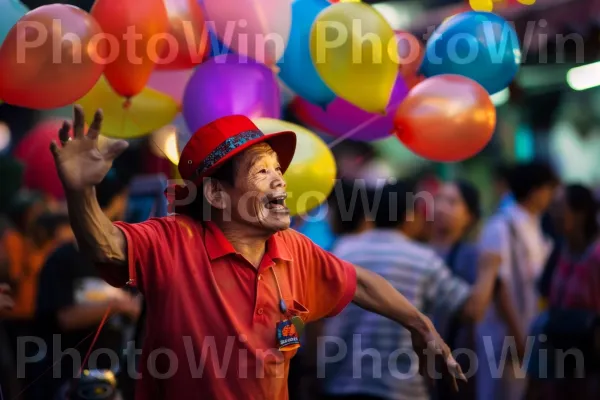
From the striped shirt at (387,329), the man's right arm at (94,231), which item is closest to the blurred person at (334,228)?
the striped shirt at (387,329)

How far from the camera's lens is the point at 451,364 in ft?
10.3

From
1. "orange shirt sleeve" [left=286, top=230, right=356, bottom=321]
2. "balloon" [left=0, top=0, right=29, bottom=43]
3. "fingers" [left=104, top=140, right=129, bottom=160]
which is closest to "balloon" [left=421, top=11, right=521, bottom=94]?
"orange shirt sleeve" [left=286, top=230, right=356, bottom=321]

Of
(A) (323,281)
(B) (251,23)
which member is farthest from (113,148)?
(B) (251,23)

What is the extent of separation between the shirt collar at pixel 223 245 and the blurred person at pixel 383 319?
4.84 ft

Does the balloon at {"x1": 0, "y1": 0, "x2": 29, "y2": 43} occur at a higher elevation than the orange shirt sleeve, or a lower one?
higher

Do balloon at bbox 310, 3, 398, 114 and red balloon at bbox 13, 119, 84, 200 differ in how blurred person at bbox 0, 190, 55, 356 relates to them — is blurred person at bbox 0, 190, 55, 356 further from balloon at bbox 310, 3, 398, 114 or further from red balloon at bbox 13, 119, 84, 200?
balloon at bbox 310, 3, 398, 114

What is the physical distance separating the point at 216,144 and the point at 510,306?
2.93m

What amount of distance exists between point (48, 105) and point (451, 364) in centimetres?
163

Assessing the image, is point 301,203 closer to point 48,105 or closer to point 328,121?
point 328,121

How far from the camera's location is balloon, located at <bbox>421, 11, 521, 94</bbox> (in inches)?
153

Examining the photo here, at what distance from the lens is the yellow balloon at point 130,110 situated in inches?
150

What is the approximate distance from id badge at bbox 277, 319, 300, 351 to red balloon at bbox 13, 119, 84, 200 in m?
2.01

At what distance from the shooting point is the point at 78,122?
2.49 metres

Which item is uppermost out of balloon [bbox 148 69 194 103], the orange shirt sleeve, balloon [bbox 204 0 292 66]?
balloon [bbox 204 0 292 66]
